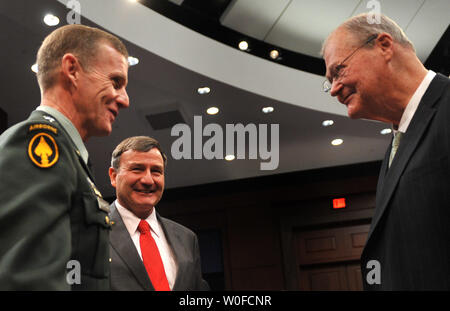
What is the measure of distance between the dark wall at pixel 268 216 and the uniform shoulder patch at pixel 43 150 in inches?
309

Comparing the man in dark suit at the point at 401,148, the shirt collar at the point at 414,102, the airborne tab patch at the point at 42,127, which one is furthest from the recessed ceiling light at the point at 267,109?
the airborne tab patch at the point at 42,127

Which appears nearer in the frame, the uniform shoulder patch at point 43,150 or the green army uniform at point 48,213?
the green army uniform at point 48,213

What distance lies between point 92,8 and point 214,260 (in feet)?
17.8

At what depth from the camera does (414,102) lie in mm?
1704

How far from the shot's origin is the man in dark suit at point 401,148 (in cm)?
143

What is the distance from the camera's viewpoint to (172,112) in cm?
691

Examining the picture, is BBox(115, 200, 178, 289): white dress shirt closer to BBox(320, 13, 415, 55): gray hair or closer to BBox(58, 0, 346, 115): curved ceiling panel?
BBox(320, 13, 415, 55): gray hair

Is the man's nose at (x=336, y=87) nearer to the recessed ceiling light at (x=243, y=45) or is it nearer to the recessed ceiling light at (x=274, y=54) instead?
the recessed ceiling light at (x=243, y=45)

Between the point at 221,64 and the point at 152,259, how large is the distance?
4.39m

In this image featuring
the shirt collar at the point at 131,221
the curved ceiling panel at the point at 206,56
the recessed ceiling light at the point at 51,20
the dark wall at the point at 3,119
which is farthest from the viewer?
the dark wall at the point at 3,119

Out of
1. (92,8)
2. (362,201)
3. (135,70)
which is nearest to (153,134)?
→ (135,70)

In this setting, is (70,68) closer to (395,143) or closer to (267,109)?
(395,143)

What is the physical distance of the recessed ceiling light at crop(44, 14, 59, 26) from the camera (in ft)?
16.1
